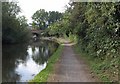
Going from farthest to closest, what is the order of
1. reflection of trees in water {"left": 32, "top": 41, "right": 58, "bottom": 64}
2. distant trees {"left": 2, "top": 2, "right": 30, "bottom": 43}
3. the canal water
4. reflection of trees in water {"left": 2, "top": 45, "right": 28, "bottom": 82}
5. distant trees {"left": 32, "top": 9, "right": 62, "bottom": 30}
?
distant trees {"left": 32, "top": 9, "right": 62, "bottom": 30} < distant trees {"left": 2, "top": 2, "right": 30, "bottom": 43} < reflection of trees in water {"left": 32, "top": 41, "right": 58, "bottom": 64} < the canal water < reflection of trees in water {"left": 2, "top": 45, "right": 28, "bottom": 82}

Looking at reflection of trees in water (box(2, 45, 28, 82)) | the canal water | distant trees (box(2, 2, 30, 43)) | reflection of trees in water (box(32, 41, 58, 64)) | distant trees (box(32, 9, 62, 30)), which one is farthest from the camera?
distant trees (box(32, 9, 62, 30))

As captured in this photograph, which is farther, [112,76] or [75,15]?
[75,15]

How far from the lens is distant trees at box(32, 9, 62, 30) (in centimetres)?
12206

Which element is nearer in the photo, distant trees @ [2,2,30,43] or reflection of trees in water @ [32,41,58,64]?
reflection of trees in water @ [32,41,58,64]

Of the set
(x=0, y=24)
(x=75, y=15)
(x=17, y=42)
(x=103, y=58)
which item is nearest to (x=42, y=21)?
(x=17, y=42)

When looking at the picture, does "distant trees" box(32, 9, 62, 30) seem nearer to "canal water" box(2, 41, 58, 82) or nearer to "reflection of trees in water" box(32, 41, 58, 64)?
"reflection of trees in water" box(32, 41, 58, 64)

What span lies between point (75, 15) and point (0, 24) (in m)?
25.0

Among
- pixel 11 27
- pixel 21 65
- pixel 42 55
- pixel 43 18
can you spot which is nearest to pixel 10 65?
pixel 21 65

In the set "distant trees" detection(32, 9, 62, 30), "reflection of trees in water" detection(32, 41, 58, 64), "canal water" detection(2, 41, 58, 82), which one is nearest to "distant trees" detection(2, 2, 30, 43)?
"reflection of trees in water" detection(32, 41, 58, 64)

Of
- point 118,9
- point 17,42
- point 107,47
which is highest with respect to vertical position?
point 118,9

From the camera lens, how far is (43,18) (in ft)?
411

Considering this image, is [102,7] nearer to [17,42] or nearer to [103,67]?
[103,67]

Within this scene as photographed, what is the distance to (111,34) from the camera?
563 inches

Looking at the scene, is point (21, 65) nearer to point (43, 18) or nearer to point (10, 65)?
point (10, 65)
